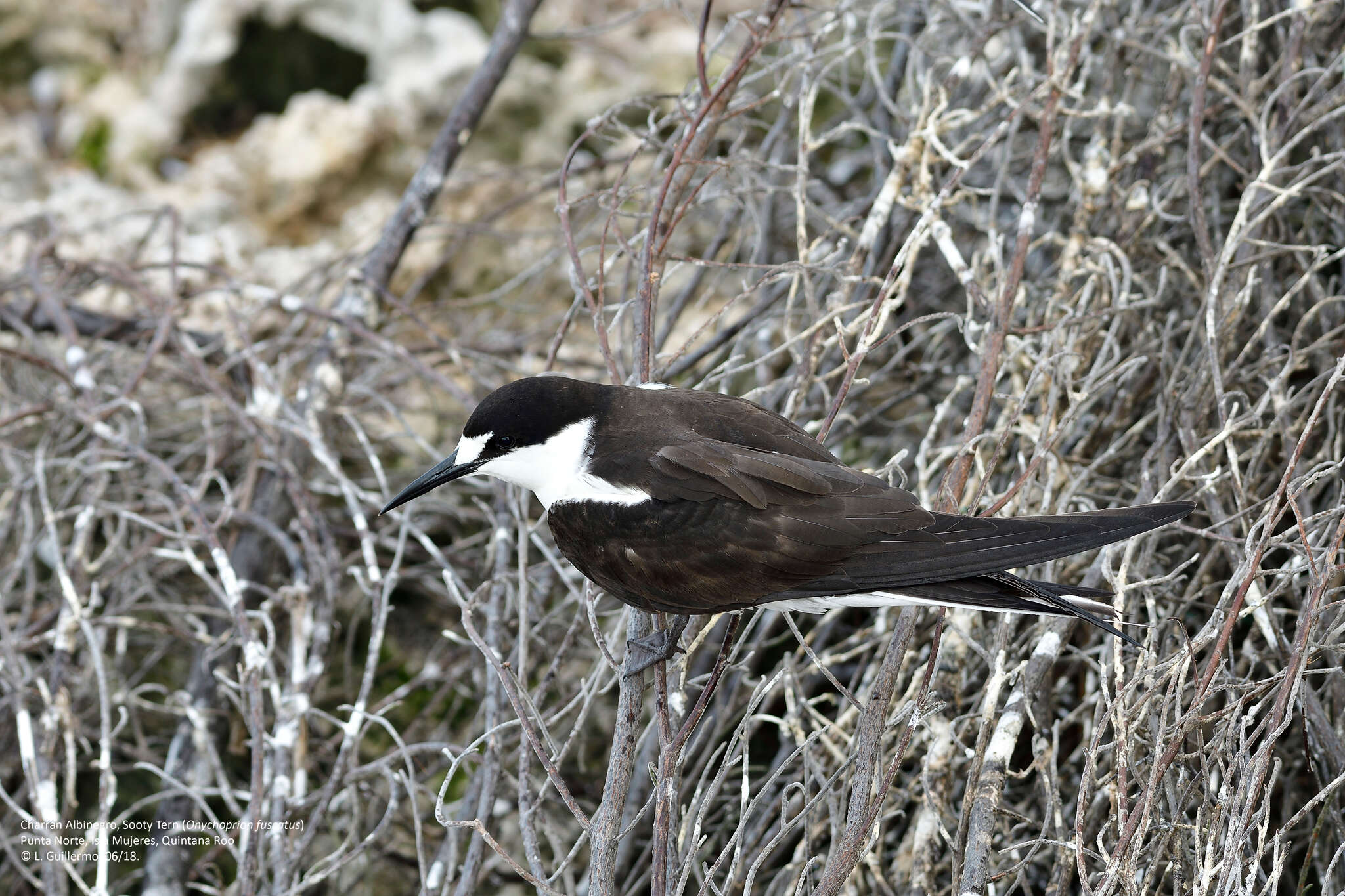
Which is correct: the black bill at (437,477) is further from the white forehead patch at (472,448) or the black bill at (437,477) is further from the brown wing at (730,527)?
the brown wing at (730,527)

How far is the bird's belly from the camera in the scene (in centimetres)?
190

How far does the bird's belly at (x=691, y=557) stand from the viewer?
6.24 feet

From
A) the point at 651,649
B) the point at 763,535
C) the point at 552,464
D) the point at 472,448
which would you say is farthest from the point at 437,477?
the point at 763,535

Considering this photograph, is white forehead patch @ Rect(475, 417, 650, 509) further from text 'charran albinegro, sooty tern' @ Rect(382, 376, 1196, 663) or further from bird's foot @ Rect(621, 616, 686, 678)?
bird's foot @ Rect(621, 616, 686, 678)

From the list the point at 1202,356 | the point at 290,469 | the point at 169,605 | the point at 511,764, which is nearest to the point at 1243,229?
the point at 1202,356

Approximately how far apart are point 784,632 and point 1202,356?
46.8 inches

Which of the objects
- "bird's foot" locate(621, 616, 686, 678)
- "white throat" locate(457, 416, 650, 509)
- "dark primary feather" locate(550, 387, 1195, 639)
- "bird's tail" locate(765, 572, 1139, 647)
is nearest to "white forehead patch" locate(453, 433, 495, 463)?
"white throat" locate(457, 416, 650, 509)

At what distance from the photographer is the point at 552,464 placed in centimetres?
208

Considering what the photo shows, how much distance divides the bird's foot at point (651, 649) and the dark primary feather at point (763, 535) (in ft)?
0.27

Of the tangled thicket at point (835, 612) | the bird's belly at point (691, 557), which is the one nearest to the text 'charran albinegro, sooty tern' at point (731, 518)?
the bird's belly at point (691, 557)

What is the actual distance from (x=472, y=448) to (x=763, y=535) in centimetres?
59

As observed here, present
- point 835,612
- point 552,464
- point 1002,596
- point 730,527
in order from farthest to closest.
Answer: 1. point 835,612
2. point 552,464
3. point 730,527
4. point 1002,596

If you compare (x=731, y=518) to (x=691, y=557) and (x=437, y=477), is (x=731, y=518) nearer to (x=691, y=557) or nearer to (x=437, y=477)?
(x=691, y=557)

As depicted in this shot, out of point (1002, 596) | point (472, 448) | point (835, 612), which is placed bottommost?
point (835, 612)
